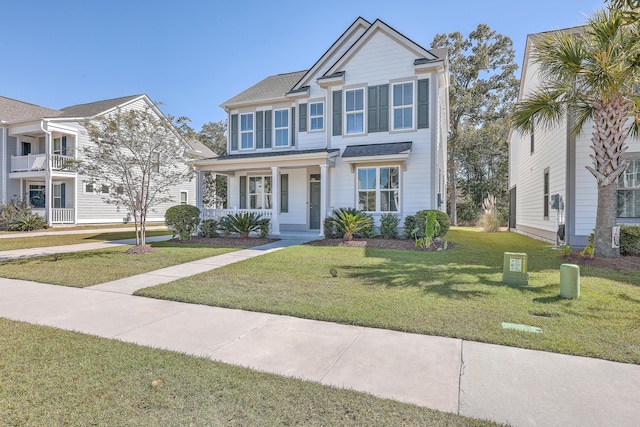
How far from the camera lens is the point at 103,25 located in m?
14.9

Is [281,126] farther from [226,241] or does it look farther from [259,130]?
[226,241]

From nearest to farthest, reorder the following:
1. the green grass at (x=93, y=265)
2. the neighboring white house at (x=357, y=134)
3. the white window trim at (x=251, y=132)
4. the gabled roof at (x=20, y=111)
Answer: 1. the green grass at (x=93, y=265)
2. the neighboring white house at (x=357, y=134)
3. the white window trim at (x=251, y=132)
4. the gabled roof at (x=20, y=111)

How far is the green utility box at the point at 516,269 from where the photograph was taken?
19.7ft

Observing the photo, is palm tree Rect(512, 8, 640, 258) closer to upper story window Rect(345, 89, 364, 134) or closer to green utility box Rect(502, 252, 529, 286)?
green utility box Rect(502, 252, 529, 286)

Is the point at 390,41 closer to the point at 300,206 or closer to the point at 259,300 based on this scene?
the point at 300,206

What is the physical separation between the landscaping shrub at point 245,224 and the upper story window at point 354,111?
537cm

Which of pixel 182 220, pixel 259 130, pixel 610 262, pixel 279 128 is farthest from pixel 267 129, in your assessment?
pixel 610 262

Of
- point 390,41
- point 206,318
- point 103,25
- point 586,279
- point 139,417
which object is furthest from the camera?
point 103,25

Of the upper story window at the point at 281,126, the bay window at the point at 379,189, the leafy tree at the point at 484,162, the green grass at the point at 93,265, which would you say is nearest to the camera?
the green grass at the point at 93,265

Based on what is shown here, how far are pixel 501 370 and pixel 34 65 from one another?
24.9 meters

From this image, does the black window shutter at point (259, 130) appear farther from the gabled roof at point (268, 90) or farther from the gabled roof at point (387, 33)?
the gabled roof at point (387, 33)

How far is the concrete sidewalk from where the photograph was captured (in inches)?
98.9

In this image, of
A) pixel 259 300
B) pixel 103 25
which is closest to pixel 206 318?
pixel 259 300

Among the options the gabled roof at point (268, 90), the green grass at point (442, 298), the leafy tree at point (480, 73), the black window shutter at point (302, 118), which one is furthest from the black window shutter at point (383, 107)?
the leafy tree at point (480, 73)
